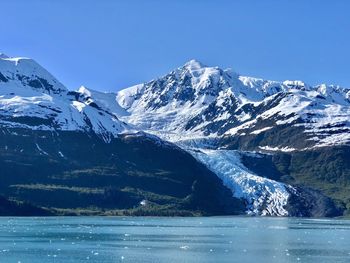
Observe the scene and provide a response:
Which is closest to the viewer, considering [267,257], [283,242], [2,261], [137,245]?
[2,261]

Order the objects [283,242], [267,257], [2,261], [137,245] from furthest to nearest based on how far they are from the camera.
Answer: [283,242] → [137,245] → [267,257] → [2,261]

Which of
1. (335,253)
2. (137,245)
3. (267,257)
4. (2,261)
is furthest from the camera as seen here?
(137,245)

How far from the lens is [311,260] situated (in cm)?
14775

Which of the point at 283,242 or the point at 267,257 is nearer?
the point at 267,257

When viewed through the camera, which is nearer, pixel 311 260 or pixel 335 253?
pixel 311 260

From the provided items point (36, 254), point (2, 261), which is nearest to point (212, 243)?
point (36, 254)

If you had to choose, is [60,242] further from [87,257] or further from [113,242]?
[87,257]

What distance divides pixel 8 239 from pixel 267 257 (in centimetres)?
6646

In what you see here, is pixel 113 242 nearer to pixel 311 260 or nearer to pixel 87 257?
pixel 87 257

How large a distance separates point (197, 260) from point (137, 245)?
33108 mm

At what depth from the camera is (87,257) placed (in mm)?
149500

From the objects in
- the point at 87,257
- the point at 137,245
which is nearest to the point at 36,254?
the point at 87,257

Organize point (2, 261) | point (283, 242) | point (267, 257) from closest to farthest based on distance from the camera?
point (2, 261), point (267, 257), point (283, 242)

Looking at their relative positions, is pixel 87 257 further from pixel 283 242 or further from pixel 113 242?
pixel 283 242
